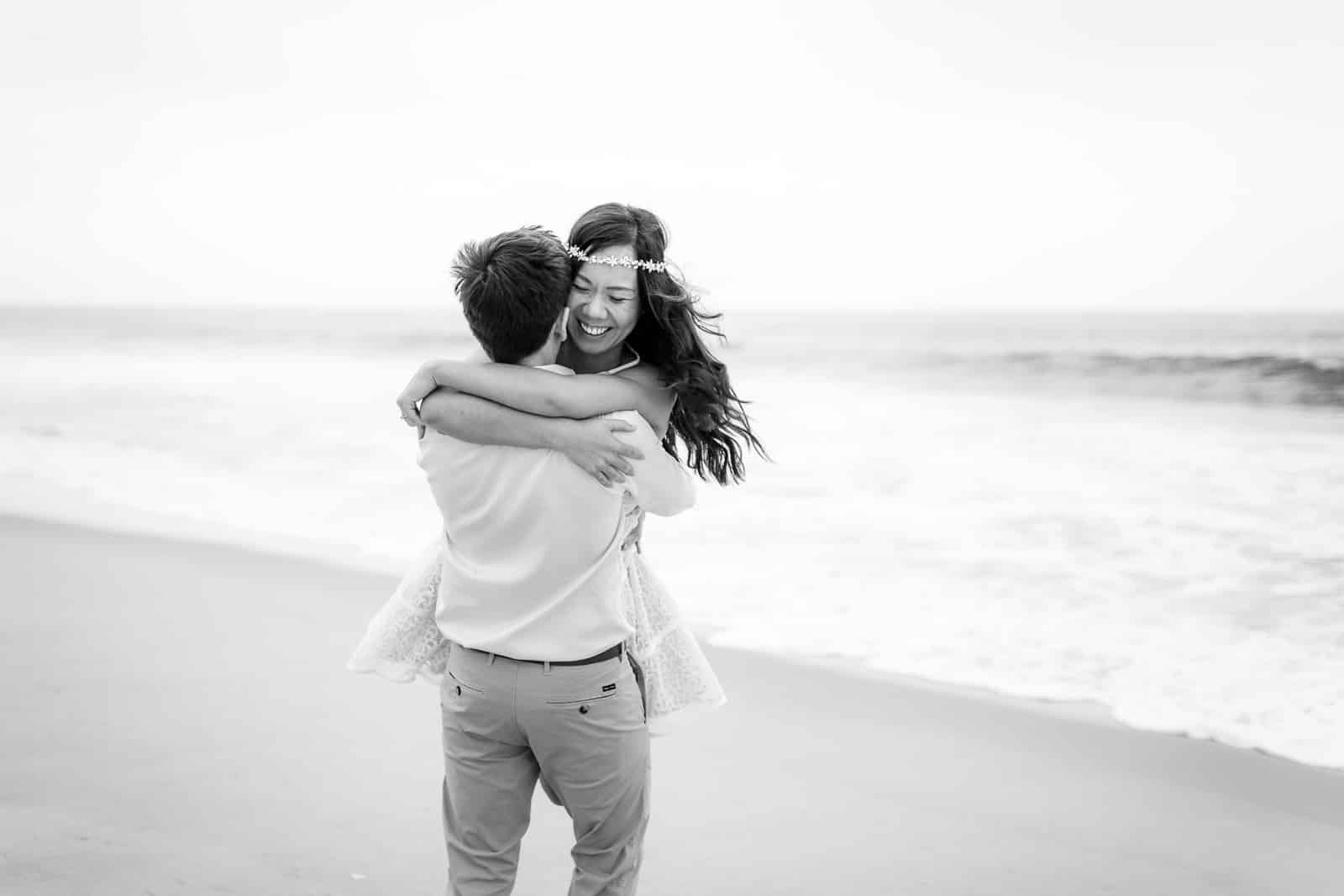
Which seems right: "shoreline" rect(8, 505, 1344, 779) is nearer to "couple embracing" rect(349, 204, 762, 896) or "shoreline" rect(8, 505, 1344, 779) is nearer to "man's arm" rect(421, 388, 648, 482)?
"couple embracing" rect(349, 204, 762, 896)

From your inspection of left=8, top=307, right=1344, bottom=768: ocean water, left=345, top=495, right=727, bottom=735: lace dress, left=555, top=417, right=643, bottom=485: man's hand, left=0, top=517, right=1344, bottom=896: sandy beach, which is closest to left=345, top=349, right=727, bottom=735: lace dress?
left=345, top=495, right=727, bottom=735: lace dress

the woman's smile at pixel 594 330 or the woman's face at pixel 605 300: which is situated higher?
the woman's face at pixel 605 300

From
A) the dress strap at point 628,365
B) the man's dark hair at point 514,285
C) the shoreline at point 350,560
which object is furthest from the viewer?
the shoreline at point 350,560

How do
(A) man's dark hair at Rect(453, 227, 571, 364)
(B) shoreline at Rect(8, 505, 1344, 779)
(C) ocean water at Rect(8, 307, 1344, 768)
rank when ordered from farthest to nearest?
(C) ocean water at Rect(8, 307, 1344, 768) < (B) shoreline at Rect(8, 505, 1344, 779) < (A) man's dark hair at Rect(453, 227, 571, 364)

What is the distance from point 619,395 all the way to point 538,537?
267mm

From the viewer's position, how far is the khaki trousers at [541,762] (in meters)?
1.64

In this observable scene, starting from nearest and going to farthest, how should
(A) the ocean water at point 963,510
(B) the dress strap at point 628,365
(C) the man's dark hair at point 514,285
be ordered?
1. (C) the man's dark hair at point 514,285
2. (B) the dress strap at point 628,365
3. (A) the ocean water at point 963,510

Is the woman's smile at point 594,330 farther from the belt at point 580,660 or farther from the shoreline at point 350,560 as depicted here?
the shoreline at point 350,560

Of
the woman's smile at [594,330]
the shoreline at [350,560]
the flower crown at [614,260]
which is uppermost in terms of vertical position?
the flower crown at [614,260]

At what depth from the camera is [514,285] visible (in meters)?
1.53

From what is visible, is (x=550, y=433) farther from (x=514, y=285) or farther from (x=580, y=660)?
(x=580, y=660)

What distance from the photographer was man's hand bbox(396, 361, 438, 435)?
1.68 m

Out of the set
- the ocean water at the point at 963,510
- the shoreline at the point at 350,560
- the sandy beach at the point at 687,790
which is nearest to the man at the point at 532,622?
the sandy beach at the point at 687,790

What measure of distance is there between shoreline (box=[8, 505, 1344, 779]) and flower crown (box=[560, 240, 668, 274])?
97.8 inches
